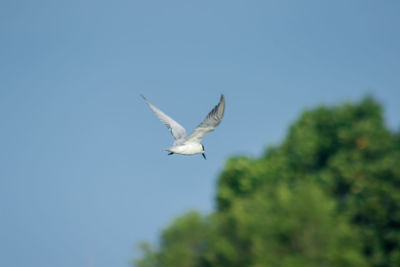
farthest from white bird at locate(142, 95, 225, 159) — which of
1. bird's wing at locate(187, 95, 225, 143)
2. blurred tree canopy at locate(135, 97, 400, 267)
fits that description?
blurred tree canopy at locate(135, 97, 400, 267)

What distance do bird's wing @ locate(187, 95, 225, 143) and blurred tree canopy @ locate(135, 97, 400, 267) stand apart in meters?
6.98

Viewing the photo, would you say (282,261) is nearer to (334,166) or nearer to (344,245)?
(344,245)

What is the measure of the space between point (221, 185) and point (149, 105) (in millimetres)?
13090

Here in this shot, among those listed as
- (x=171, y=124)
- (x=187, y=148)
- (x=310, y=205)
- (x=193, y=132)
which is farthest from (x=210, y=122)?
(x=310, y=205)

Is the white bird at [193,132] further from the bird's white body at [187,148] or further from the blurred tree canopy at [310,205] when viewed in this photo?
the blurred tree canopy at [310,205]

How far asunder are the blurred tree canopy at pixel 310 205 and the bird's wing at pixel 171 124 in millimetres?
6437

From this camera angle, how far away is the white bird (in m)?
14.4

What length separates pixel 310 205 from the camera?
21531 mm

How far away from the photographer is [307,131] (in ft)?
102

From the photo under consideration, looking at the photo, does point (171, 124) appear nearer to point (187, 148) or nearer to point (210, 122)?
point (187, 148)

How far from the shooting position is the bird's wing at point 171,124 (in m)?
16.9

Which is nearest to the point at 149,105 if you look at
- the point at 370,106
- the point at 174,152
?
the point at 174,152

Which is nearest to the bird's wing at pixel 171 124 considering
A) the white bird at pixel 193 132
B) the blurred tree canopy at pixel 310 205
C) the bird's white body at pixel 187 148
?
the white bird at pixel 193 132

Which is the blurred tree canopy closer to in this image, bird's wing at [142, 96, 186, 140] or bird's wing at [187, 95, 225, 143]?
bird's wing at [142, 96, 186, 140]
